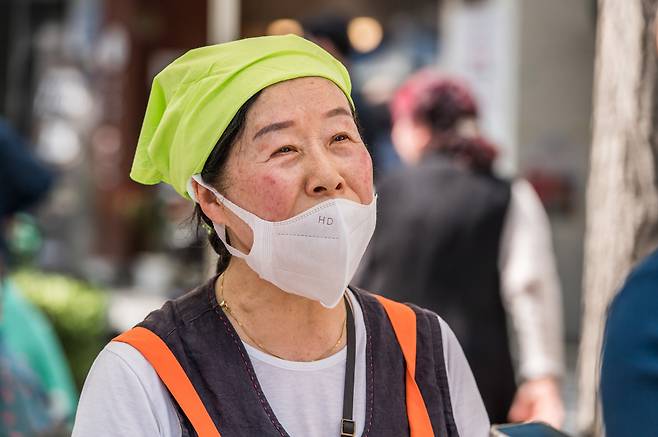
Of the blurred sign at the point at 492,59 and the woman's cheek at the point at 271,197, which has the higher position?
the woman's cheek at the point at 271,197

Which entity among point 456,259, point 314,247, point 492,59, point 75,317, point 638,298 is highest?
point 314,247

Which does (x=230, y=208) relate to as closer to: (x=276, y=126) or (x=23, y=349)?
(x=276, y=126)

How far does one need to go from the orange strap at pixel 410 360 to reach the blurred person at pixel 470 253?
1738 millimetres

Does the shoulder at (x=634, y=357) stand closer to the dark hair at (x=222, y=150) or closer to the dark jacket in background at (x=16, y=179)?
the dark hair at (x=222, y=150)

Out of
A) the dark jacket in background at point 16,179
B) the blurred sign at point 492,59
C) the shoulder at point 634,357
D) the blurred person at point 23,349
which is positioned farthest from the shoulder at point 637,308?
the blurred sign at point 492,59

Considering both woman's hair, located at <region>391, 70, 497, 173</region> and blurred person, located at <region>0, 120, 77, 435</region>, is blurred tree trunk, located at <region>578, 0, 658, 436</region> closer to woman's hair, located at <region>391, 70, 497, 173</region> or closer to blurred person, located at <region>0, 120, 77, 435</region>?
woman's hair, located at <region>391, 70, 497, 173</region>

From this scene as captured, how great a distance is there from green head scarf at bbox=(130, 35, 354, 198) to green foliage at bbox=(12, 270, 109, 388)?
14.9 ft

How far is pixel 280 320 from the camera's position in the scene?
205 centimetres

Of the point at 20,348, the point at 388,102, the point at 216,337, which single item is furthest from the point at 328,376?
the point at 388,102

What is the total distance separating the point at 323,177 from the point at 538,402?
2.35 metres

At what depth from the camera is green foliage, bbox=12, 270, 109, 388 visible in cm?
650

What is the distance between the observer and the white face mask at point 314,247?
194 cm

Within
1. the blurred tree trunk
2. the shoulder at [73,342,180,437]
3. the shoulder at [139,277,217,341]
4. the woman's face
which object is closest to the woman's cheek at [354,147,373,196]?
the woman's face

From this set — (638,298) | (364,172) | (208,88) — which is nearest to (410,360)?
(364,172)
